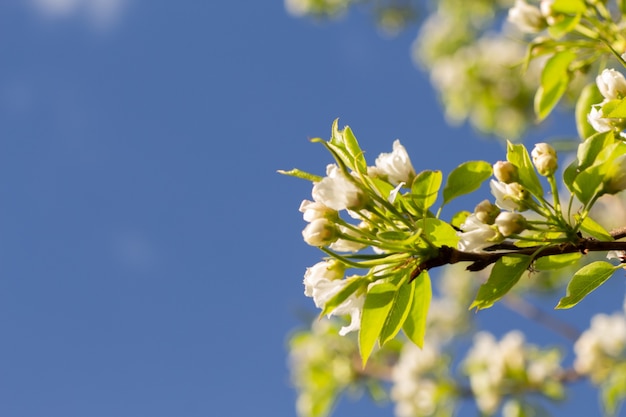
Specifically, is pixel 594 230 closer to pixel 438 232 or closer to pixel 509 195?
pixel 509 195

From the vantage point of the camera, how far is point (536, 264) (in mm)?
1552

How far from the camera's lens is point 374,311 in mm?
1374

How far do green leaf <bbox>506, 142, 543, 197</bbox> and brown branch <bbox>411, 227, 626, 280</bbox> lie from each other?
127 mm

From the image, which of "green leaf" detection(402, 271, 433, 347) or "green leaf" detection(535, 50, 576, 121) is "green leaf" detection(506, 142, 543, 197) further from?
"green leaf" detection(535, 50, 576, 121)

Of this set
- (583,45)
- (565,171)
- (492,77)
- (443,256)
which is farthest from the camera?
(492,77)

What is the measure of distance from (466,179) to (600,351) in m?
3.38

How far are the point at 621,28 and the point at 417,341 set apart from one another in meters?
1.32

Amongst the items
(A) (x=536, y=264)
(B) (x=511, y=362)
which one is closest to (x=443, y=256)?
(A) (x=536, y=264)

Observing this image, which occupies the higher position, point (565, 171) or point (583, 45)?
point (583, 45)

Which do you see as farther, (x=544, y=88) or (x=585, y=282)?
(x=544, y=88)

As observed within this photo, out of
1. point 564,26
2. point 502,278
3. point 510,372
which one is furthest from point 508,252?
point 510,372

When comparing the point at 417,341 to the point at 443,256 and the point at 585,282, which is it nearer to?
the point at 443,256

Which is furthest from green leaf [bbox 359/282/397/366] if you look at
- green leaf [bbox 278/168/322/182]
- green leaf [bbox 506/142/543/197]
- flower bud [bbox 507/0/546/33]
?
flower bud [bbox 507/0/546/33]

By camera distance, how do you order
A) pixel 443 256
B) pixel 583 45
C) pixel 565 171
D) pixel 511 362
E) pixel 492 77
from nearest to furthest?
pixel 443 256, pixel 565 171, pixel 583 45, pixel 511 362, pixel 492 77
